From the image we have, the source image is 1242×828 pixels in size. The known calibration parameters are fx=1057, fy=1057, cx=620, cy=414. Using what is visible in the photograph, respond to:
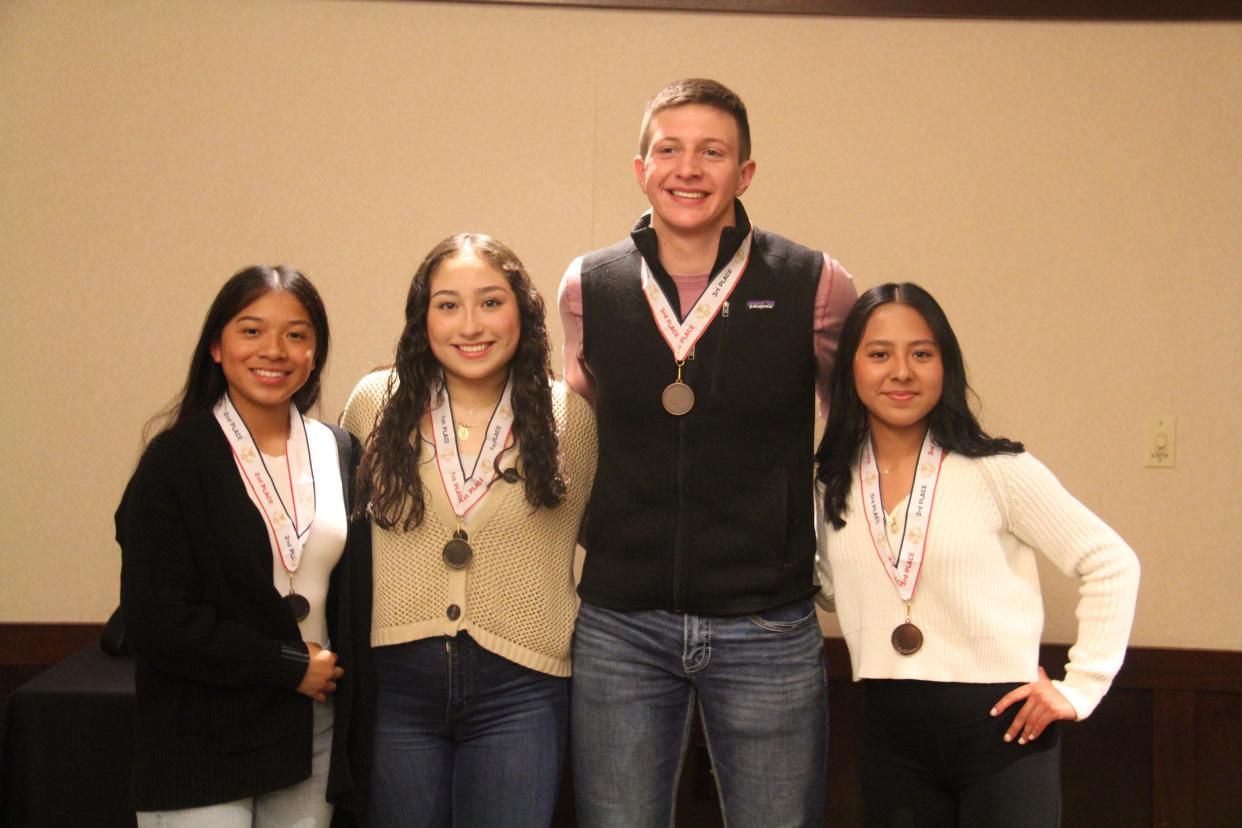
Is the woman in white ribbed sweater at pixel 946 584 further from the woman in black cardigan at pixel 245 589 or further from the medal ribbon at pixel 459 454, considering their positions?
the woman in black cardigan at pixel 245 589

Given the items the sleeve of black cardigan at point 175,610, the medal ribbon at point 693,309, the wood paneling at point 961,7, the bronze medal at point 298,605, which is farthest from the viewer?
the wood paneling at point 961,7

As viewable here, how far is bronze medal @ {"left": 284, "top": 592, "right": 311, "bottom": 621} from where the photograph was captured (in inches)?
74.5

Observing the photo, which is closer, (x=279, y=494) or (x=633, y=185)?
(x=279, y=494)

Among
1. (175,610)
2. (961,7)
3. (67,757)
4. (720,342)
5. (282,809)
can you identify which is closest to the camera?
(175,610)

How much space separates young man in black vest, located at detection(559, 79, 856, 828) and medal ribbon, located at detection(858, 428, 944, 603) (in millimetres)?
120

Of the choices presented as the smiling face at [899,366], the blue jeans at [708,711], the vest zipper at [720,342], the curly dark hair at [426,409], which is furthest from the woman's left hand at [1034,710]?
the curly dark hair at [426,409]

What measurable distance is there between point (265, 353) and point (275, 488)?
250 millimetres

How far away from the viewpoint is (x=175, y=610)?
1.78 meters

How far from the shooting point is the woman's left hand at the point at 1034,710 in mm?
1804

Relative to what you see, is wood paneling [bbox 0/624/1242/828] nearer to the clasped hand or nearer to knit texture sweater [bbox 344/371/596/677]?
knit texture sweater [bbox 344/371/596/677]

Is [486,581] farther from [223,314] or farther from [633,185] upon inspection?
[633,185]

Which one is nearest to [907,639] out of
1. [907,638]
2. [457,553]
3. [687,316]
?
[907,638]

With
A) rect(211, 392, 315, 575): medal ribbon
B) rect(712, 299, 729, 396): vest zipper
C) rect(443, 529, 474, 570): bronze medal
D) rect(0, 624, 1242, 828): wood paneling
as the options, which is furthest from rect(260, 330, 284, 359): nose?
rect(0, 624, 1242, 828): wood paneling

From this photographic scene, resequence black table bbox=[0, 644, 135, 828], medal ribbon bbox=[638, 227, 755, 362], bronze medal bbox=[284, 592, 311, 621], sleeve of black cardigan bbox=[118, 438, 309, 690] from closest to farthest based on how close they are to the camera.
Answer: sleeve of black cardigan bbox=[118, 438, 309, 690], bronze medal bbox=[284, 592, 311, 621], medal ribbon bbox=[638, 227, 755, 362], black table bbox=[0, 644, 135, 828]
